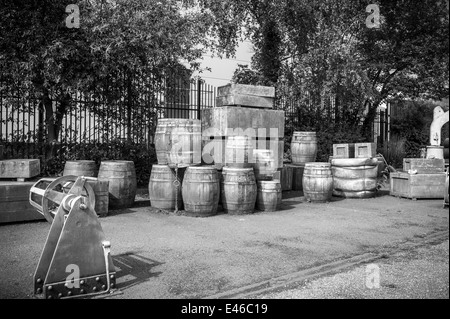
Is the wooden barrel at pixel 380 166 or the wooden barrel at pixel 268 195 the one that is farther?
the wooden barrel at pixel 380 166

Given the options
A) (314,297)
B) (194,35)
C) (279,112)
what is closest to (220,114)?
(279,112)

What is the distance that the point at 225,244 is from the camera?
5875 mm

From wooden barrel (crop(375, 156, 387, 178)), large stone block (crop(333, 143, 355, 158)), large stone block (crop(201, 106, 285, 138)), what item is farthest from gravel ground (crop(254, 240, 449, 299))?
wooden barrel (crop(375, 156, 387, 178))

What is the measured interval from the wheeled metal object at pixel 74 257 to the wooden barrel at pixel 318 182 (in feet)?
20.9

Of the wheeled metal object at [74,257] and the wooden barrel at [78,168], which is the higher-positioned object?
the wooden barrel at [78,168]

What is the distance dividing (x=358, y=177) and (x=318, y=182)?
4.57 feet

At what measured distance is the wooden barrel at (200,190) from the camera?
767 cm

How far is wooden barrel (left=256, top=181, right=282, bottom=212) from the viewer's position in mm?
8469

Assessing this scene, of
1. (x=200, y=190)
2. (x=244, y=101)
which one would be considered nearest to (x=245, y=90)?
(x=244, y=101)

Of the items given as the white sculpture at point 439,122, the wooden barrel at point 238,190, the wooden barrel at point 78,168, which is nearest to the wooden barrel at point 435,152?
the wooden barrel at point 238,190

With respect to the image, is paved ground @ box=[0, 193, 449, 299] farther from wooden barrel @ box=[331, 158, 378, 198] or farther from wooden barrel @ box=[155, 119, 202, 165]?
wooden barrel @ box=[331, 158, 378, 198]

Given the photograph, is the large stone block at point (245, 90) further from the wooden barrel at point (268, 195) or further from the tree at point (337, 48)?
the tree at point (337, 48)

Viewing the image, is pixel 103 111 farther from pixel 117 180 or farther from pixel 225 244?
pixel 225 244
